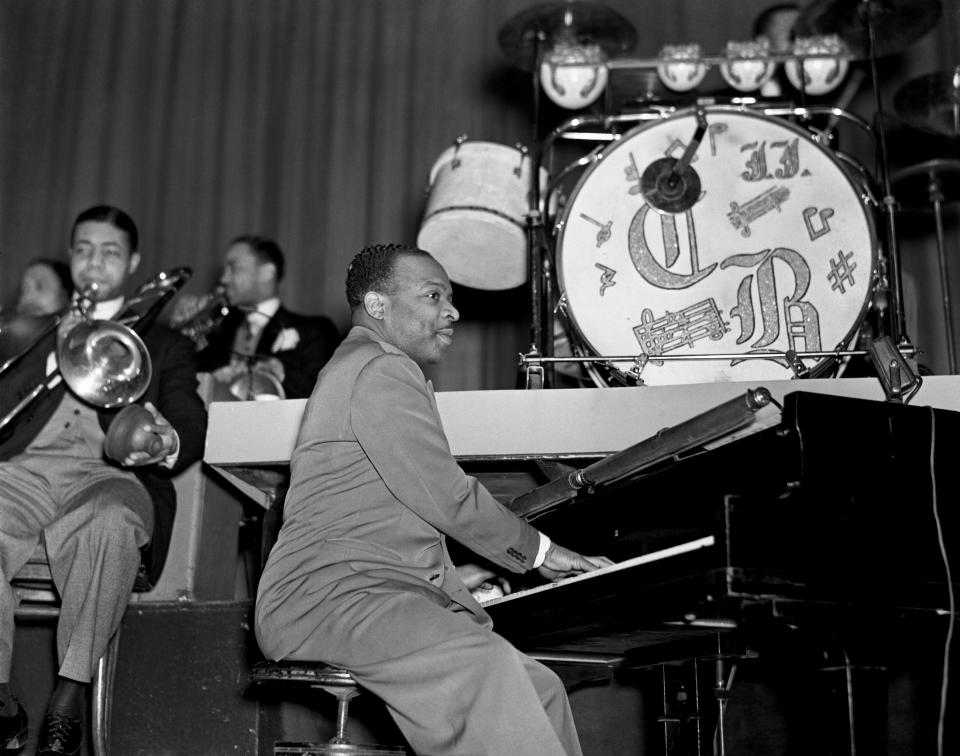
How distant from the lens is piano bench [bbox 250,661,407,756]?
1867mm

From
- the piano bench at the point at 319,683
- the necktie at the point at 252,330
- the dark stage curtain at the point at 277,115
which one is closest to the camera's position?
the piano bench at the point at 319,683

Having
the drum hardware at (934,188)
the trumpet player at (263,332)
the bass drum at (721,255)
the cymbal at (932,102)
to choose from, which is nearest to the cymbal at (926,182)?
the drum hardware at (934,188)

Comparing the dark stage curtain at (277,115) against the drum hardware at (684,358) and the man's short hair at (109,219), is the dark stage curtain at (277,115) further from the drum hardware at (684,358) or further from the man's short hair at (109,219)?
the drum hardware at (684,358)

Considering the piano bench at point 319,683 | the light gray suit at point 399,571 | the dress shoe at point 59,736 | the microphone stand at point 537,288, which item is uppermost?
the microphone stand at point 537,288

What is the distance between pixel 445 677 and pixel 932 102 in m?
3.11

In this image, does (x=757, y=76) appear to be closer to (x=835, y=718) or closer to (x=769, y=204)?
(x=769, y=204)

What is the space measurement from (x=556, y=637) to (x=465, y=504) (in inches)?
12.0

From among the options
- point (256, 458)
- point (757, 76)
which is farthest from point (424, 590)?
point (757, 76)

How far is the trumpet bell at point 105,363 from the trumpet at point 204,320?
1356 millimetres

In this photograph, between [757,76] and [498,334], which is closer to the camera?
[757,76]

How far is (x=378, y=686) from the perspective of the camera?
1.86m

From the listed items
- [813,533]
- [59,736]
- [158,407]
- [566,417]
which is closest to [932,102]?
[566,417]

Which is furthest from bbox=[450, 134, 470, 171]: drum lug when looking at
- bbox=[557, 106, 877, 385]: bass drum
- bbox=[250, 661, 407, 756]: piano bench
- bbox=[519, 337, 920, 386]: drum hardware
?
bbox=[250, 661, 407, 756]: piano bench

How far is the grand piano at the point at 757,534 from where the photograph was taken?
1.60m
